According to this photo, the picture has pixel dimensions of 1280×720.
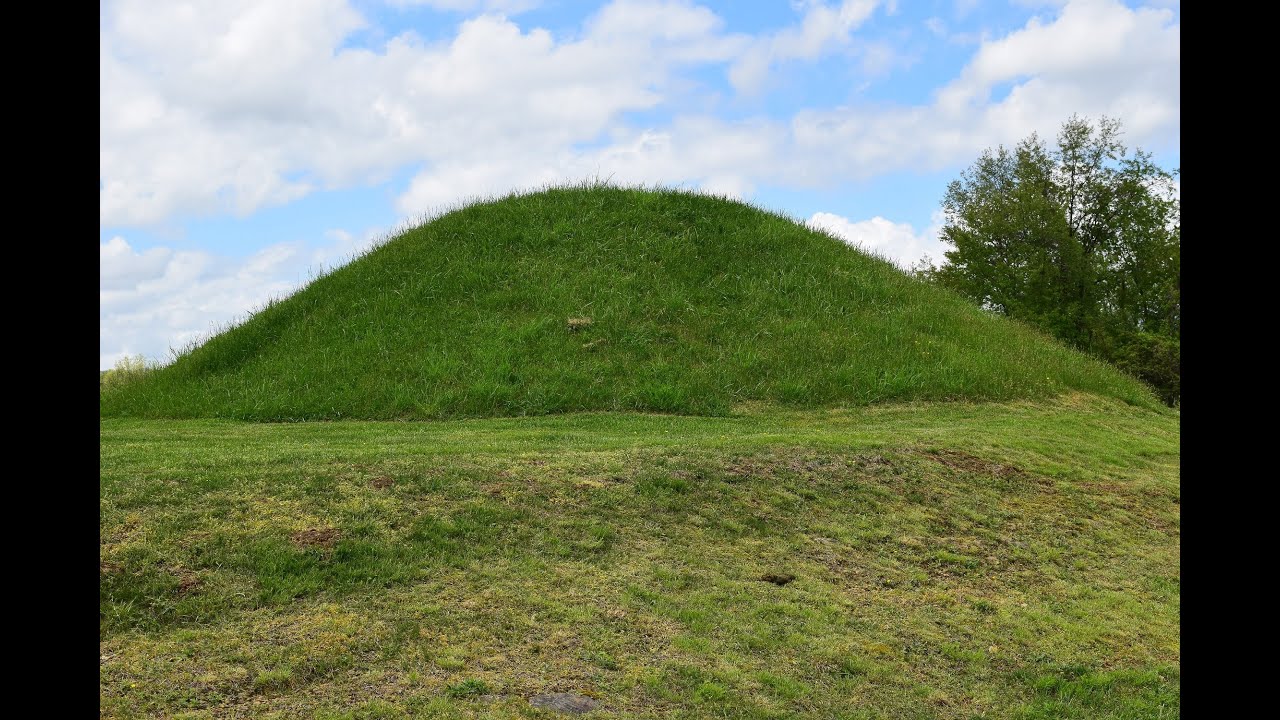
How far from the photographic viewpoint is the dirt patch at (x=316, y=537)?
24.5 feet

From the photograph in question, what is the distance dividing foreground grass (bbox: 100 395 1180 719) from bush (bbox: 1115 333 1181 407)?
19222 mm

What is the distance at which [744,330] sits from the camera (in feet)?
63.6

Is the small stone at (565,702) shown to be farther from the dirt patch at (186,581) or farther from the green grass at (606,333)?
the green grass at (606,333)

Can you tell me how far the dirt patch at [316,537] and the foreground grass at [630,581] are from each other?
0.02 metres

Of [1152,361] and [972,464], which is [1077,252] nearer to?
[1152,361]

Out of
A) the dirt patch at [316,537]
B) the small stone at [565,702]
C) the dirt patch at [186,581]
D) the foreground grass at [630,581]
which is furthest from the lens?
the dirt patch at [316,537]

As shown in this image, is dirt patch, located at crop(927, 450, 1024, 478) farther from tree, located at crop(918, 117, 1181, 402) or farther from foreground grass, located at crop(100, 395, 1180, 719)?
tree, located at crop(918, 117, 1181, 402)

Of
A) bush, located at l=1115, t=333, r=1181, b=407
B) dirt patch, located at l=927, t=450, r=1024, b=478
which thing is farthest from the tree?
dirt patch, located at l=927, t=450, r=1024, b=478

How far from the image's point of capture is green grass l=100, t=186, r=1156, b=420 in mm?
17016

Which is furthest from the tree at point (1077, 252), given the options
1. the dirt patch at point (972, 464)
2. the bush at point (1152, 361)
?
the dirt patch at point (972, 464)

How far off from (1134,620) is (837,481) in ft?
10.5

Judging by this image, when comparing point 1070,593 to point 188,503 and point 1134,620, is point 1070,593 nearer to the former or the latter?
point 1134,620
